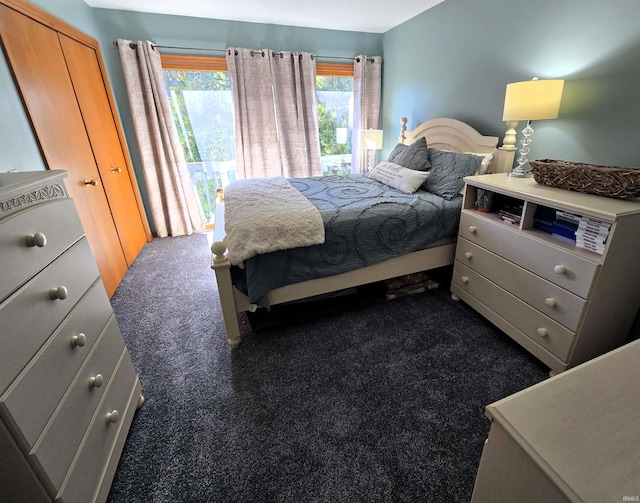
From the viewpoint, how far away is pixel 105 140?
277cm

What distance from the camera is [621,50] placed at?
1595 mm

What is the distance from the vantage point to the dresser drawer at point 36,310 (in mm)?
732

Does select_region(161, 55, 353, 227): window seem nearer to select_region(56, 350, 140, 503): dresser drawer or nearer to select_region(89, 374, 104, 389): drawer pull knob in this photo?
select_region(56, 350, 140, 503): dresser drawer

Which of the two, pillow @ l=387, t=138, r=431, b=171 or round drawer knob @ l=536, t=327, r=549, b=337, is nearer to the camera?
round drawer knob @ l=536, t=327, r=549, b=337

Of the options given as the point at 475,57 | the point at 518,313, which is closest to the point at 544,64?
Answer: the point at 475,57

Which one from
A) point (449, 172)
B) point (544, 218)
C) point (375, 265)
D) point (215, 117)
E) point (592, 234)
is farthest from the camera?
point (215, 117)

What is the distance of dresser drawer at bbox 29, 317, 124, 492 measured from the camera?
2.67ft

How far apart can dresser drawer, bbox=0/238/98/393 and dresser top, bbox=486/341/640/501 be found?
113cm

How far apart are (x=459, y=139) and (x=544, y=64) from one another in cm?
78

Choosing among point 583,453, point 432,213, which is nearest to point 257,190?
point 432,213

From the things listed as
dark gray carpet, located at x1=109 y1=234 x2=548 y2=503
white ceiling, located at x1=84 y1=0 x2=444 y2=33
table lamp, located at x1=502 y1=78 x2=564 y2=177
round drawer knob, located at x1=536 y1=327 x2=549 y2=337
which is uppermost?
white ceiling, located at x1=84 y1=0 x2=444 y2=33

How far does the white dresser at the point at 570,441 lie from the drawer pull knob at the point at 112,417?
4.11 ft

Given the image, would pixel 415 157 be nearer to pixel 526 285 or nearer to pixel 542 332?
pixel 526 285

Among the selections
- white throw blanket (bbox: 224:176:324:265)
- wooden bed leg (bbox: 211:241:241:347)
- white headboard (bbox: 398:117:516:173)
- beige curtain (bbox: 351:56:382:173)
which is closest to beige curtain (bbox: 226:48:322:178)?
beige curtain (bbox: 351:56:382:173)
